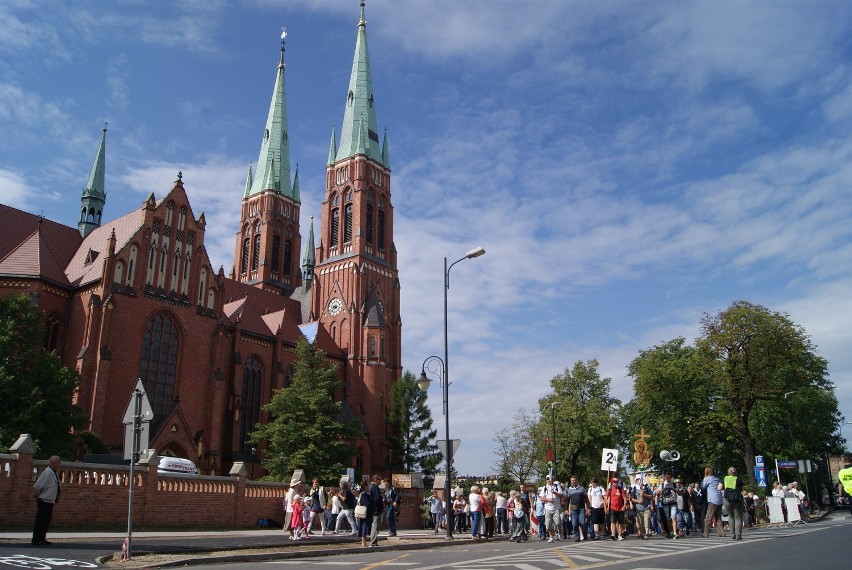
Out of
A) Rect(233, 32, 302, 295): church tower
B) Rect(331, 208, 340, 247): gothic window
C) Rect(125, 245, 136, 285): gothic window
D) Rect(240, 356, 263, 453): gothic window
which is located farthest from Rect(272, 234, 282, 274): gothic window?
Rect(125, 245, 136, 285): gothic window

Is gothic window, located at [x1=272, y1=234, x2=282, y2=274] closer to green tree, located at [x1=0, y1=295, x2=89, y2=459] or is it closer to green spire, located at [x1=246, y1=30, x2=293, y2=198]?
green spire, located at [x1=246, y1=30, x2=293, y2=198]

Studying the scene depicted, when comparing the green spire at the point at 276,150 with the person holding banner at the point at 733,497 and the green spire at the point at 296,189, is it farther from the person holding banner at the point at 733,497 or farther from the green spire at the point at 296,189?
the person holding banner at the point at 733,497

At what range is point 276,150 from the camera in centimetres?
7788

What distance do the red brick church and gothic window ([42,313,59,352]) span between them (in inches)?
2.6

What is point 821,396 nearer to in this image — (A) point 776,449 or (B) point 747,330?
(A) point 776,449

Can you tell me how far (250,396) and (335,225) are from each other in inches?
866

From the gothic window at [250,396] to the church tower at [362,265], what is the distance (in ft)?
30.8

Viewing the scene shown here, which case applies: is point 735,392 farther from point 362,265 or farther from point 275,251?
point 275,251

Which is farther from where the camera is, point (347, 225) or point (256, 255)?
point (256, 255)

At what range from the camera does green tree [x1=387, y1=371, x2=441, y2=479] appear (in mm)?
59375

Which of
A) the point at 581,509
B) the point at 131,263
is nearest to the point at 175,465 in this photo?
the point at 581,509

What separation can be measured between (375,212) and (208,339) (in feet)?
86.3

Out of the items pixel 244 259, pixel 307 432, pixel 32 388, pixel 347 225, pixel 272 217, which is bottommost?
pixel 307 432

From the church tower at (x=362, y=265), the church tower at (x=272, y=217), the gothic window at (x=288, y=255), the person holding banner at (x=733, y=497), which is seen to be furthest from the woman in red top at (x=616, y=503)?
the gothic window at (x=288, y=255)
